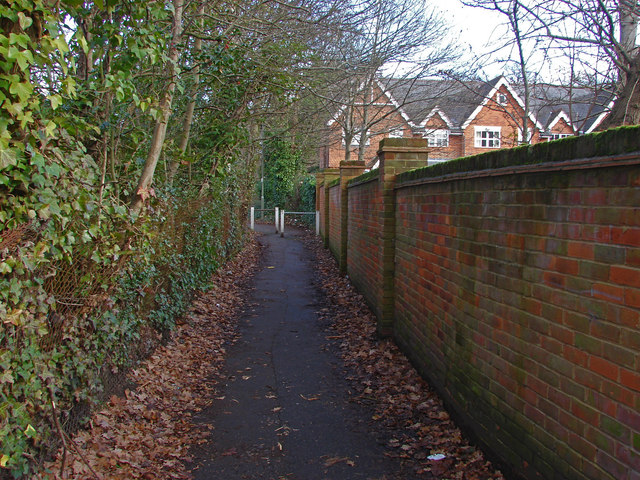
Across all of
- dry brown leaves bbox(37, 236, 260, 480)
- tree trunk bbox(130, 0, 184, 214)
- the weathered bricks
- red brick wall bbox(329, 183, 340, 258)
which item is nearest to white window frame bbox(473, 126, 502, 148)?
red brick wall bbox(329, 183, 340, 258)

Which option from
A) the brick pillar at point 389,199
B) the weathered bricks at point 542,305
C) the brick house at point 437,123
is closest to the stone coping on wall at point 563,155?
the weathered bricks at point 542,305

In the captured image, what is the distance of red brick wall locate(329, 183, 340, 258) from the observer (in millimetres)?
13477

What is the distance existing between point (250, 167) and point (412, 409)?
44.0 ft

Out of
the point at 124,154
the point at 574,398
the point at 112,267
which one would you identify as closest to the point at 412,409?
the point at 574,398

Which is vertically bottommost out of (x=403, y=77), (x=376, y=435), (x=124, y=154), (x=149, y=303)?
(x=376, y=435)

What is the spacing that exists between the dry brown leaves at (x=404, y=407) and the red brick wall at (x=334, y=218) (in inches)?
220

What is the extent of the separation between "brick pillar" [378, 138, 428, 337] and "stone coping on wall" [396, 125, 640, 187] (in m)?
2.34

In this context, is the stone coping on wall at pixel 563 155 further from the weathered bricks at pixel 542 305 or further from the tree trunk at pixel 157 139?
the tree trunk at pixel 157 139

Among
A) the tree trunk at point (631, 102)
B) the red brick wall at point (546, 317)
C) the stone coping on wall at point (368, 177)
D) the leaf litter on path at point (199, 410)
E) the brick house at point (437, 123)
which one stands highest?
the brick house at point (437, 123)

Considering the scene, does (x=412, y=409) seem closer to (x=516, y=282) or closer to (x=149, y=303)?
(x=516, y=282)

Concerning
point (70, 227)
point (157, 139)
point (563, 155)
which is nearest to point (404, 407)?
point (563, 155)

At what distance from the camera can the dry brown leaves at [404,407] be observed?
11.7 ft

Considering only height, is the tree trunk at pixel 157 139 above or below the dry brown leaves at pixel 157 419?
above

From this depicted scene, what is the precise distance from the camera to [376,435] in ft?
13.6
